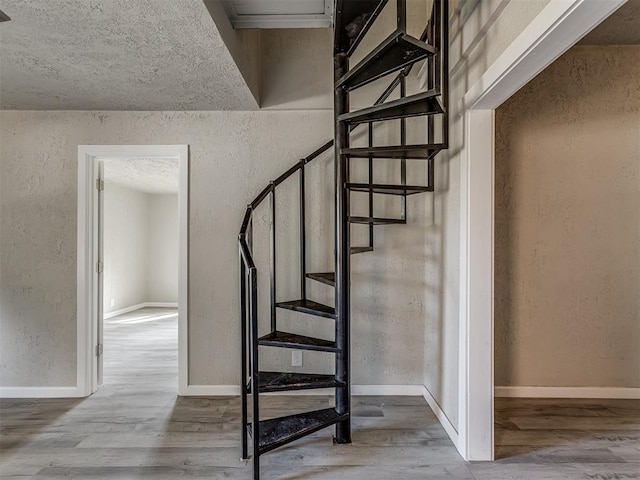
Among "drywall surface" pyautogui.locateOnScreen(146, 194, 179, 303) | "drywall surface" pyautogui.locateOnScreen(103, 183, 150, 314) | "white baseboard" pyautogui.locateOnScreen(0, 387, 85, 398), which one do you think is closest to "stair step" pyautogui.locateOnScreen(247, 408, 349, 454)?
"white baseboard" pyautogui.locateOnScreen(0, 387, 85, 398)

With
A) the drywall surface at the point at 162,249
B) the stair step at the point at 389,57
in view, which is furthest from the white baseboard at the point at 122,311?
the stair step at the point at 389,57

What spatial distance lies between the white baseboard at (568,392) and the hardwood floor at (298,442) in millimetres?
63

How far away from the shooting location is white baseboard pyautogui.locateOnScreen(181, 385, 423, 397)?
274 centimetres

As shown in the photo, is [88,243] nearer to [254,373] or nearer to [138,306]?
[254,373]

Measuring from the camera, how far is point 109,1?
4.99 ft

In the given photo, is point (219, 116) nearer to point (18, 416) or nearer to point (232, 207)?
point (232, 207)

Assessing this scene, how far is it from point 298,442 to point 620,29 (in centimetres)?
345

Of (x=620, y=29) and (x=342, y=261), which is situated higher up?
(x=620, y=29)

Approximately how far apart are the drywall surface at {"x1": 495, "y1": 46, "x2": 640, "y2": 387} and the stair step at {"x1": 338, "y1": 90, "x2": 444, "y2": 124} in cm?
114

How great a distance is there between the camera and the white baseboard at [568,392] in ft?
8.76

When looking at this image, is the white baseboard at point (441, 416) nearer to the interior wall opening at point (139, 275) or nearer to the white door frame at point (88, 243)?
the white door frame at point (88, 243)

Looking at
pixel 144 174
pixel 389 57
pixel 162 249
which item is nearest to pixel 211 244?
pixel 389 57

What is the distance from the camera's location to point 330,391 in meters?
2.77

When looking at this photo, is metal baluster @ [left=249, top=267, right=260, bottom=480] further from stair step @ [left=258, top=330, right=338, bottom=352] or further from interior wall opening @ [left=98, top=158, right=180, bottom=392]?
interior wall opening @ [left=98, top=158, right=180, bottom=392]
